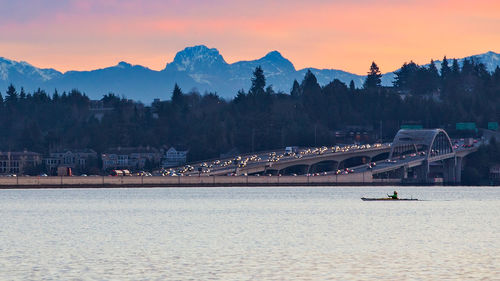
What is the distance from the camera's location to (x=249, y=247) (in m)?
69.8

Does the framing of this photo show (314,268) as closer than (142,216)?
Yes

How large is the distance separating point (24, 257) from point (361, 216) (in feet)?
179

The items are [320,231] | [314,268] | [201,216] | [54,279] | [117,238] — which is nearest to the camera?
[54,279]

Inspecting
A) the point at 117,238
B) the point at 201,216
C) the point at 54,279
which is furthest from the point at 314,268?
the point at 201,216

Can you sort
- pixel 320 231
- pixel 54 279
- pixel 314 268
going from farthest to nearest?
pixel 320 231 < pixel 314 268 < pixel 54 279

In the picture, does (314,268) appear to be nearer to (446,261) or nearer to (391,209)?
(446,261)

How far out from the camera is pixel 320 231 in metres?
85.5

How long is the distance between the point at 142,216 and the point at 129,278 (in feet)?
189

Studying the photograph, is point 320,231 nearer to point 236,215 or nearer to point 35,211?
point 236,215

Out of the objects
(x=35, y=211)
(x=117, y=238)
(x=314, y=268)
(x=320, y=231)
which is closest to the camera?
(x=314, y=268)

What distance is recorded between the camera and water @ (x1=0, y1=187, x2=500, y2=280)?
5541 centimetres

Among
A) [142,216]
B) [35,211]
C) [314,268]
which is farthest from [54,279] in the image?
[35,211]

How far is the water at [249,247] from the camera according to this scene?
5541 cm

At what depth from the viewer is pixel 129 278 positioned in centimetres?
5291
